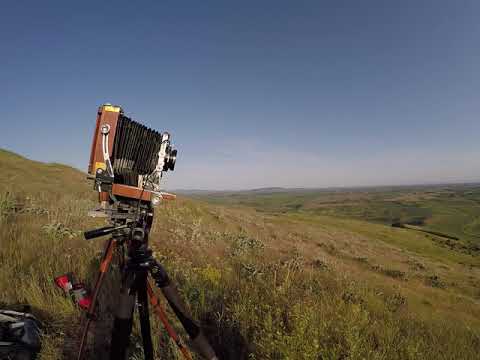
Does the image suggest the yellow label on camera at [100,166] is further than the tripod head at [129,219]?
Yes

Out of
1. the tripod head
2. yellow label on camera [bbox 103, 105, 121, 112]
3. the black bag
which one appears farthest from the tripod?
yellow label on camera [bbox 103, 105, 121, 112]

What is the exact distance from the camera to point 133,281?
6.88 feet

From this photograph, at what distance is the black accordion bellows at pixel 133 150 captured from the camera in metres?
2.65

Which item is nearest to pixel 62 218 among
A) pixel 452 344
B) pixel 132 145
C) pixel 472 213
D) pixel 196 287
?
pixel 196 287

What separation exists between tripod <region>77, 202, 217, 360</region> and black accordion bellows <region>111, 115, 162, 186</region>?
0.43 m

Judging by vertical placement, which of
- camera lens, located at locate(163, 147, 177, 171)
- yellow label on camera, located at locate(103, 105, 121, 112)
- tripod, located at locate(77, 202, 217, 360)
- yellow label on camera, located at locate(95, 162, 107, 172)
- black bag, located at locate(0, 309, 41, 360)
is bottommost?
black bag, located at locate(0, 309, 41, 360)

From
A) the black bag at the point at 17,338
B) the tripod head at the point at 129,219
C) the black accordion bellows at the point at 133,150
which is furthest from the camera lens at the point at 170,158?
the black bag at the point at 17,338

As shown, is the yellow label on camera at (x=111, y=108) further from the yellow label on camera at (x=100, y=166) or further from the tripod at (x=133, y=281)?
the tripod at (x=133, y=281)

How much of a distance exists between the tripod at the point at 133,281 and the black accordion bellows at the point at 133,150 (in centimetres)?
43

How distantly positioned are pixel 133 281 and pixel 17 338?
1.45m

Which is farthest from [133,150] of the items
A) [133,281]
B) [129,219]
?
[133,281]

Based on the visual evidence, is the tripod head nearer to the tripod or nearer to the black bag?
the tripod

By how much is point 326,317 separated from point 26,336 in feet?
11.5

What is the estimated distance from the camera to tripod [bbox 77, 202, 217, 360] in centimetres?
200
